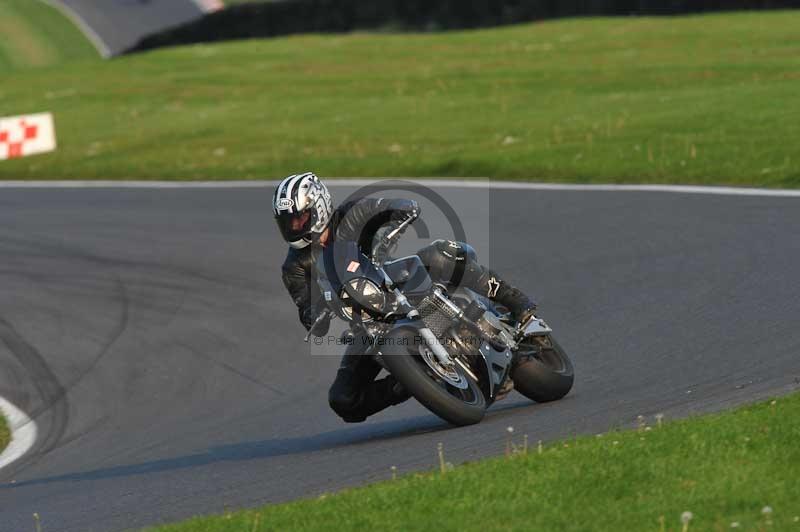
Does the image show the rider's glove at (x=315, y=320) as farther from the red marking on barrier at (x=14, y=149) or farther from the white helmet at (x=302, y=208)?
the red marking on barrier at (x=14, y=149)

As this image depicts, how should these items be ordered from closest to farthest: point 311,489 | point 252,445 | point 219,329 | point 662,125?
point 311,489
point 252,445
point 219,329
point 662,125

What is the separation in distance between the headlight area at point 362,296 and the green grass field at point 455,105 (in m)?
9.42

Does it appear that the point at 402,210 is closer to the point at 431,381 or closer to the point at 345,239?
the point at 345,239

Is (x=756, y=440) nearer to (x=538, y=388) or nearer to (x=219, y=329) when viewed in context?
(x=538, y=388)

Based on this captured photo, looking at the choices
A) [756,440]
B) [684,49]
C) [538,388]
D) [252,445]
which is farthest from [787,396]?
[684,49]

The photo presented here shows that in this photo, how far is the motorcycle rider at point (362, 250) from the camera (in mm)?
7629

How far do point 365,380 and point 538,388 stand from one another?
44.5 inches

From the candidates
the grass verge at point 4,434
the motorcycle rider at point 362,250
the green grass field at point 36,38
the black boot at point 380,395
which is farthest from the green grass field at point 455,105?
the grass verge at point 4,434

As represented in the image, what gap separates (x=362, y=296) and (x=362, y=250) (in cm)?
41

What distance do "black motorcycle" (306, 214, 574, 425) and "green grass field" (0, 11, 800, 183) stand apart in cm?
841

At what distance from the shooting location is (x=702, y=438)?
6.45 m

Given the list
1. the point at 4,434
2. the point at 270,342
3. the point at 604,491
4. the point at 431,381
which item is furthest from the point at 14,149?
the point at 604,491

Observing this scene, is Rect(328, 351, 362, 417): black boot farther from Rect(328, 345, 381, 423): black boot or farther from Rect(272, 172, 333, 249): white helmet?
Rect(272, 172, 333, 249): white helmet

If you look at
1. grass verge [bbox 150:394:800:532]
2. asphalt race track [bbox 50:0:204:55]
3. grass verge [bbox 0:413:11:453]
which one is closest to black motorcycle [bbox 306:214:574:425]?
grass verge [bbox 150:394:800:532]
